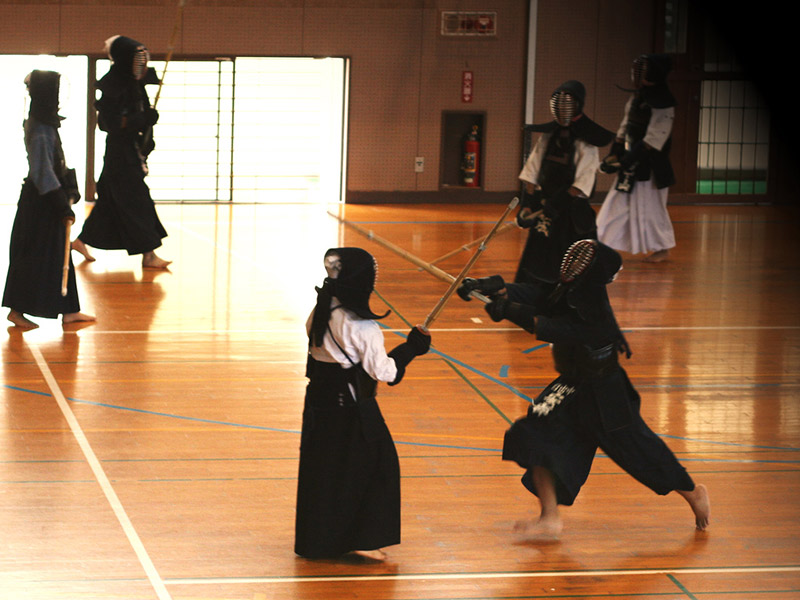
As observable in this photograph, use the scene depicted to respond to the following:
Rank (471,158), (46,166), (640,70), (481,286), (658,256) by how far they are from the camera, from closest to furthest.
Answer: (481,286)
(46,166)
(640,70)
(658,256)
(471,158)

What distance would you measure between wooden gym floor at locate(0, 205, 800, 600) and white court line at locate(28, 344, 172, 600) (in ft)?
0.05

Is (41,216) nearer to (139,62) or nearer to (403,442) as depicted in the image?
(139,62)

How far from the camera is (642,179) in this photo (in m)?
10.6

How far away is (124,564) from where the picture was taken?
3.72 metres

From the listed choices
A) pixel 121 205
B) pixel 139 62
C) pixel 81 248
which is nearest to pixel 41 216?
pixel 121 205

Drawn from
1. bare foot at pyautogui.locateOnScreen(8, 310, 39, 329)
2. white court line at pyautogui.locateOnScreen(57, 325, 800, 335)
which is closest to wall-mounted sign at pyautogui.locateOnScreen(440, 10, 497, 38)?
white court line at pyautogui.locateOnScreen(57, 325, 800, 335)

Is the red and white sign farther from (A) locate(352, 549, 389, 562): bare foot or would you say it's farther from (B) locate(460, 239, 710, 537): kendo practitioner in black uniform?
(A) locate(352, 549, 389, 562): bare foot

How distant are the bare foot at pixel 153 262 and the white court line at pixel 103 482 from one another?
2848 mm

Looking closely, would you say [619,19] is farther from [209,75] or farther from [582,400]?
[582,400]

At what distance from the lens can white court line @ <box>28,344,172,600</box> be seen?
362 centimetres

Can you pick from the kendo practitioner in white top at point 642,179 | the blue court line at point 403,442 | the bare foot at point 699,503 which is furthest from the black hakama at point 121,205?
the bare foot at point 699,503

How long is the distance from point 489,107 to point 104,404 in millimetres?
9890

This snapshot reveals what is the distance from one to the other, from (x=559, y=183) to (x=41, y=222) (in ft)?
12.2

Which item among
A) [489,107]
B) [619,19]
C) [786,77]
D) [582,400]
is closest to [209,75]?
[489,107]
